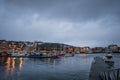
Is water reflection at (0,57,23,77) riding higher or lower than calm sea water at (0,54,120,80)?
higher

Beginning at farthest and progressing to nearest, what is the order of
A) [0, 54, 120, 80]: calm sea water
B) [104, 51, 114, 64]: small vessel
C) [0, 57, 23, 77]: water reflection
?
1. [104, 51, 114, 64]: small vessel
2. [0, 57, 23, 77]: water reflection
3. [0, 54, 120, 80]: calm sea water

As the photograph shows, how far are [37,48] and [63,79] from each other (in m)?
160

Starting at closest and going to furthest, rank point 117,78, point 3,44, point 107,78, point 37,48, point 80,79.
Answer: point 117,78, point 107,78, point 80,79, point 3,44, point 37,48

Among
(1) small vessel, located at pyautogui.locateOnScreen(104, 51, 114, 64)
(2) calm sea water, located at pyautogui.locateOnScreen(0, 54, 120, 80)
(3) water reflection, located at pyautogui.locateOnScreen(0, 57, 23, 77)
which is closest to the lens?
(2) calm sea water, located at pyautogui.locateOnScreen(0, 54, 120, 80)

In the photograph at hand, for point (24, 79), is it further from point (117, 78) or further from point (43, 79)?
point (117, 78)

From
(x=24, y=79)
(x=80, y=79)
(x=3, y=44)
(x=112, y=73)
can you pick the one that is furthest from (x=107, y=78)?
(x=3, y=44)

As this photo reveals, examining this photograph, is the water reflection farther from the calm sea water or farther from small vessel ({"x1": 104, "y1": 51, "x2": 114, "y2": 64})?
small vessel ({"x1": 104, "y1": 51, "x2": 114, "y2": 64})

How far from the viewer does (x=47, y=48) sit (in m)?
187

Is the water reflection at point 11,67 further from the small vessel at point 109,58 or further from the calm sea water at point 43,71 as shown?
the small vessel at point 109,58

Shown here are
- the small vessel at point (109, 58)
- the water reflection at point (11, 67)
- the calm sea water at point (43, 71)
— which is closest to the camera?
the calm sea water at point (43, 71)

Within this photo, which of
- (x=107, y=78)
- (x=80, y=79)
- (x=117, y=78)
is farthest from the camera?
(x=80, y=79)

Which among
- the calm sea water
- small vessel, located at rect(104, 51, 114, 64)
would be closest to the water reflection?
the calm sea water

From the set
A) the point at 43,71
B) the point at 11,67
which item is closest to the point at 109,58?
the point at 43,71

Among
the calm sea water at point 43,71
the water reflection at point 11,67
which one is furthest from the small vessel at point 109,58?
the water reflection at point 11,67
